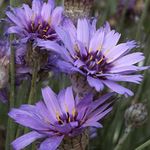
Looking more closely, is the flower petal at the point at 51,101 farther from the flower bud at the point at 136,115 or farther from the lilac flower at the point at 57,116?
the flower bud at the point at 136,115

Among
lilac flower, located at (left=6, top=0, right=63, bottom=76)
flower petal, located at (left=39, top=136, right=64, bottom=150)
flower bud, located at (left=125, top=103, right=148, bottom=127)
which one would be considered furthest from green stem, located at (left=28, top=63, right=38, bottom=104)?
flower bud, located at (left=125, top=103, right=148, bottom=127)

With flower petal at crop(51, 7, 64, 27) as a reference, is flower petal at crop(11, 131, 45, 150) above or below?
below

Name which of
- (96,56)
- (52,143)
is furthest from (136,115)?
(52,143)

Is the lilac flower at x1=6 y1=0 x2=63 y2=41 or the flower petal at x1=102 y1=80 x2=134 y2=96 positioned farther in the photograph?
the lilac flower at x1=6 y1=0 x2=63 y2=41

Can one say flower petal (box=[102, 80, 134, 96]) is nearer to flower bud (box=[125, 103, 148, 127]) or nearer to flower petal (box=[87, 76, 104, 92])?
flower petal (box=[87, 76, 104, 92])

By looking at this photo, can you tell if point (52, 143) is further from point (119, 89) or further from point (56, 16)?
point (56, 16)

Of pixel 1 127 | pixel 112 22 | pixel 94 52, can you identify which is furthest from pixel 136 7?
pixel 94 52

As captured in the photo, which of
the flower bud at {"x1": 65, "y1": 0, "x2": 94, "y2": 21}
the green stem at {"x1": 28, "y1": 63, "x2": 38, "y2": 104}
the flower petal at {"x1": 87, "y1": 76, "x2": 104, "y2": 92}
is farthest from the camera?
the flower bud at {"x1": 65, "y1": 0, "x2": 94, "y2": 21}
